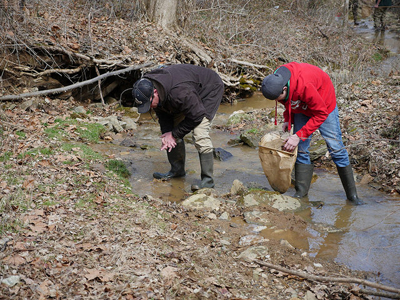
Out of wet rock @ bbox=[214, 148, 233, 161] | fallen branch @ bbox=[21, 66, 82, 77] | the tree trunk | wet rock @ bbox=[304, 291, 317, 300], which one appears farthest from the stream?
the tree trunk

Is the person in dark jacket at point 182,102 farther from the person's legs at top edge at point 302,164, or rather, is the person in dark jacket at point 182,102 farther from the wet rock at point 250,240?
the wet rock at point 250,240

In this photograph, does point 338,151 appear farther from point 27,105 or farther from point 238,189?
point 27,105

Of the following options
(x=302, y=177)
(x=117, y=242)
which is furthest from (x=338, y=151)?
(x=117, y=242)

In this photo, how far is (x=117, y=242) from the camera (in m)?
3.74

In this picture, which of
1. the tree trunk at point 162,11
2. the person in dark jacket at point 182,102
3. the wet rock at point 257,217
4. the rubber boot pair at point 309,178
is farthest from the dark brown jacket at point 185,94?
the tree trunk at point 162,11

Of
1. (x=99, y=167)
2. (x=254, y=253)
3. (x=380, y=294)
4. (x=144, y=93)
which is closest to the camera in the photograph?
(x=380, y=294)

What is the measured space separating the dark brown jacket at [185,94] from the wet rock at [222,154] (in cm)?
198

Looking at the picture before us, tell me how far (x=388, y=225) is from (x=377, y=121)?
11.6 ft

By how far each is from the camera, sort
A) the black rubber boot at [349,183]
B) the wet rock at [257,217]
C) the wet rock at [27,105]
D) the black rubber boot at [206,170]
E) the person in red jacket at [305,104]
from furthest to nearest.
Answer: the wet rock at [27,105], the black rubber boot at [206,170], the black rubber boot at [349,183], the wet rock at [257,217], the person in red jacket at [305,104]

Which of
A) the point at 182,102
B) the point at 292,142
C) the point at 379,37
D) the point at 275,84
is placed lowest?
the point at 292,142

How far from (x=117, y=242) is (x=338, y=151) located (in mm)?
3171

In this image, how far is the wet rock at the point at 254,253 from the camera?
12.7 feet

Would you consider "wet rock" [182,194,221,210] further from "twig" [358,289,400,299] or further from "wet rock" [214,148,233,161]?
"wet rock" [214,148,233,161]

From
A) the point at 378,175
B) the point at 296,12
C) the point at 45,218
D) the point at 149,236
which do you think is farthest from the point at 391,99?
the point at 296,12
